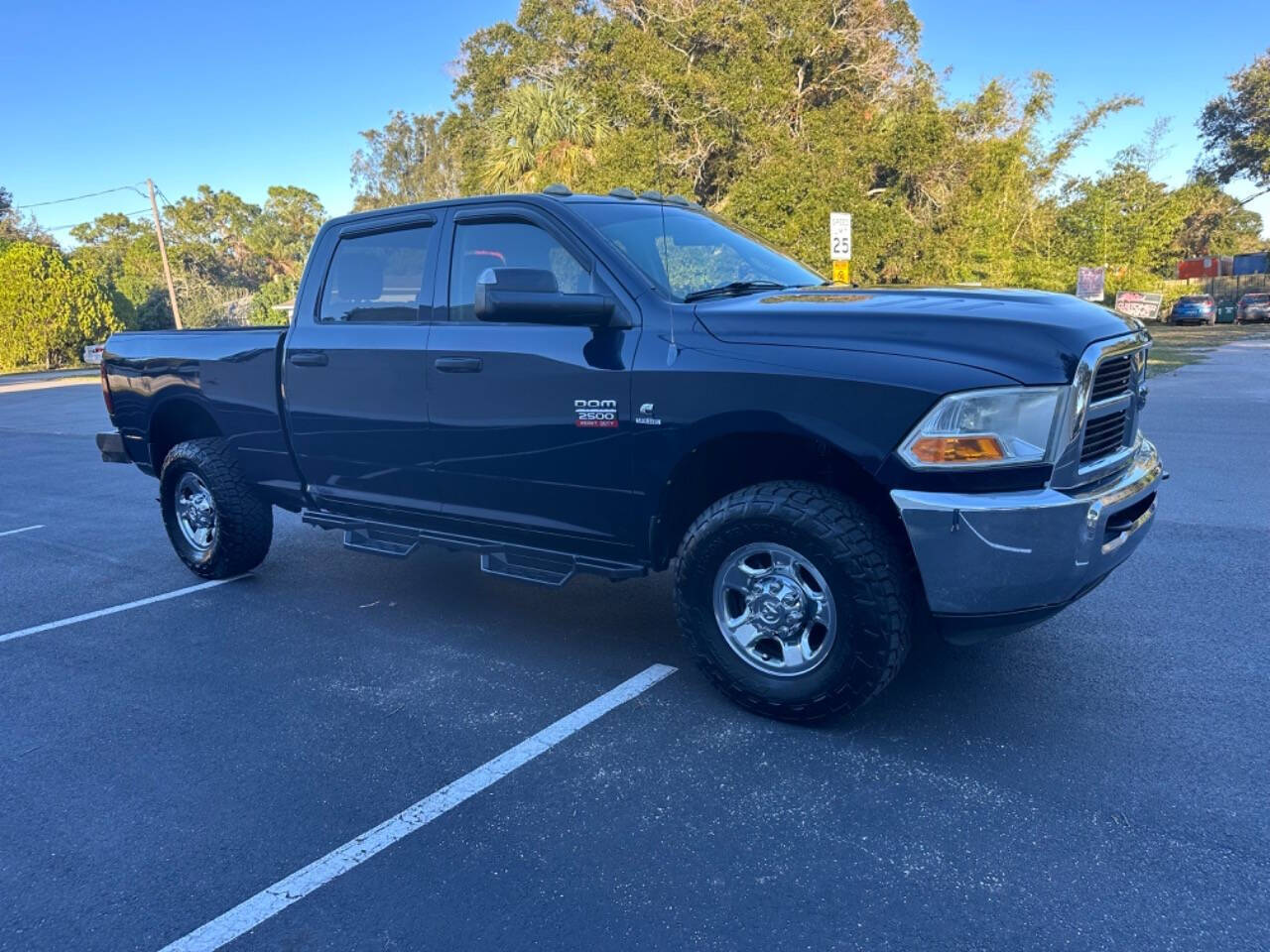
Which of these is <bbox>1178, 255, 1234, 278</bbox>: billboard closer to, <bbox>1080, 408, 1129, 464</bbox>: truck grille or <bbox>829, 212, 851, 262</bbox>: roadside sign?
<bbox>829, 212, 851, 262</bbox>: roadside sign

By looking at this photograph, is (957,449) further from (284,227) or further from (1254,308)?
(284,227)

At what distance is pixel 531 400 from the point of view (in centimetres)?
400

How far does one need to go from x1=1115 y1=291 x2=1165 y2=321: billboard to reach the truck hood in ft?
98.7

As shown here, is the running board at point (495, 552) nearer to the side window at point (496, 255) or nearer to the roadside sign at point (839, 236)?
the side window at point (496, 255)

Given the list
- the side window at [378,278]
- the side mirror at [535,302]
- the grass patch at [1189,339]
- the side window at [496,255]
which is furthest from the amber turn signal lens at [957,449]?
the grass patch at [1189,339]

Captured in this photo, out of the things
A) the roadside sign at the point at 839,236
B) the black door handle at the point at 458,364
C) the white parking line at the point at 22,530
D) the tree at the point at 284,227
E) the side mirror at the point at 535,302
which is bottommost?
the white parking line at the point at 22,530

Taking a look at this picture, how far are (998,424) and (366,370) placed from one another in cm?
301

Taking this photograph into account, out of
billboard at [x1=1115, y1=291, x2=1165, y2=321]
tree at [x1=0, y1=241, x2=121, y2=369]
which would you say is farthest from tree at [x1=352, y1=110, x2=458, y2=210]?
billboard at [x1=1115, y1=291, x2=1165, y2=321]

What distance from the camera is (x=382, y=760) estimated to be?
341 centimetres

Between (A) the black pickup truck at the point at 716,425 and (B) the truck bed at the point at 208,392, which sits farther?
(B) the truck bed at the point at 208,392

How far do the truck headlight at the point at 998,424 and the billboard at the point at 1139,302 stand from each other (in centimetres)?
3058

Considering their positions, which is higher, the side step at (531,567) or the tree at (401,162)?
the tree at (401,162)

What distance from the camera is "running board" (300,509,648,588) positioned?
13.3 ft

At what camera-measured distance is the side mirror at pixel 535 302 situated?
3.58 meters
